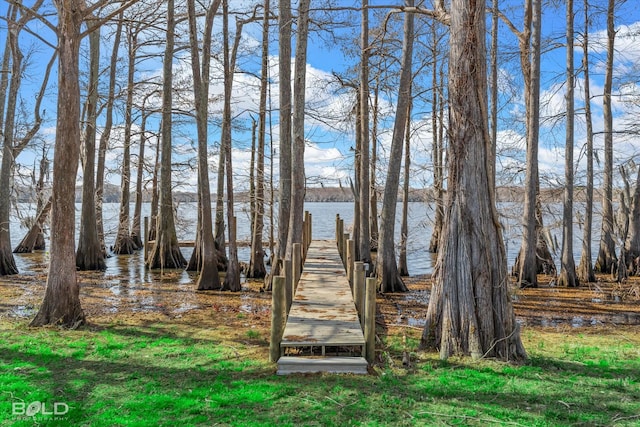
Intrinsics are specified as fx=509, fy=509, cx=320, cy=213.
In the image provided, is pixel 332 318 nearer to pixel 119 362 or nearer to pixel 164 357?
pixel 164 357

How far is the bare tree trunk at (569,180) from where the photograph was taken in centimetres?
1440

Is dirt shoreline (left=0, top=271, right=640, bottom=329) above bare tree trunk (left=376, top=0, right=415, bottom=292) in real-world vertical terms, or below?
below

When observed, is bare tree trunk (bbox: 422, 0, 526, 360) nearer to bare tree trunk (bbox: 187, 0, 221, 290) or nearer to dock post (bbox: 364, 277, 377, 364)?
dock post (bbox: 364, 277, 377, 364)

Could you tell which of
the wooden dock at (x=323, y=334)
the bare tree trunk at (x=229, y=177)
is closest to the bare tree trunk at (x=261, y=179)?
the bare tree trunk at (x=229, y=177)

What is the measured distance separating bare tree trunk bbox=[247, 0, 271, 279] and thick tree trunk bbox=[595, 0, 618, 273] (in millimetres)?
10883

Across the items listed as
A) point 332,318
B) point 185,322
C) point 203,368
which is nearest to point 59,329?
point 185,322

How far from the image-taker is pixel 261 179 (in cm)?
1666

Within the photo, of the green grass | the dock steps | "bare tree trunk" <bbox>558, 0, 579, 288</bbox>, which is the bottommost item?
the green grass

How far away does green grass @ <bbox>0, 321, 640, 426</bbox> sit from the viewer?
4492 mm

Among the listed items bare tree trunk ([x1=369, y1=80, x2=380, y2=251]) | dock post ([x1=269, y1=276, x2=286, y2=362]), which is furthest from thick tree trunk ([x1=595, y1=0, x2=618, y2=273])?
dock post ([x1=269, y1=276, x2=286, y2=362])

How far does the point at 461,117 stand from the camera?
627cm

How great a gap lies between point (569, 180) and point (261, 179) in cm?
949

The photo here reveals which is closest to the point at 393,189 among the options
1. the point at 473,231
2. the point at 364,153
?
the point at 364,153

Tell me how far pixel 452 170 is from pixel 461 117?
0.66 meters
